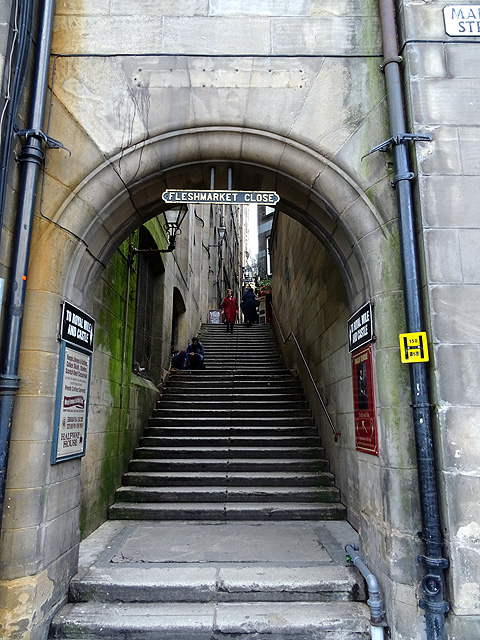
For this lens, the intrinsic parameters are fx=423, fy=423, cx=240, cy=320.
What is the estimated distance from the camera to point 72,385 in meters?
3.75

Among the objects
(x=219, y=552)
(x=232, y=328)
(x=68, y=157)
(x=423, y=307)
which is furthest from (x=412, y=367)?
(x=232, y=328)

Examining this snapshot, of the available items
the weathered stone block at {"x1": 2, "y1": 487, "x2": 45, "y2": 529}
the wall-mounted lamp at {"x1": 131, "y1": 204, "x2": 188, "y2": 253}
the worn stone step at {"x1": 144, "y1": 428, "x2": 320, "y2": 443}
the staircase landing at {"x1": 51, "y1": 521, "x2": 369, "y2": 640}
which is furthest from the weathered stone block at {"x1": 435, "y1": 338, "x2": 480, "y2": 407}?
the wall-mounted lamp at {"x1": 131, "y1": 204, "x2": 188, "y2": 253}

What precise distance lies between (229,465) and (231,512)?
3.24ft

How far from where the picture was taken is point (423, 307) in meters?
3.45

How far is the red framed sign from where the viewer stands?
12.0 ft

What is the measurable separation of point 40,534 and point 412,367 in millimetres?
3168

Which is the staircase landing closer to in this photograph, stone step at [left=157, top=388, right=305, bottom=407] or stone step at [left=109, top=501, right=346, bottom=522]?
stone step at [left=109, top=501, right=346, bottom=522]

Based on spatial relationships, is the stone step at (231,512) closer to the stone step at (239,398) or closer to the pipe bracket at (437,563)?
the pipe bracket at (437,563)

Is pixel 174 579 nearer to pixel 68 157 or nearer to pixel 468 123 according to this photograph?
pixel 68 157

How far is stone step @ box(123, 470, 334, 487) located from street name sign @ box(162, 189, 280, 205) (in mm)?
3780

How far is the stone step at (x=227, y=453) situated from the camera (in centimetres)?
641

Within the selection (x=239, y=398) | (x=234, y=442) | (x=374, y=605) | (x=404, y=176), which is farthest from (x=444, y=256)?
(x=239, y=398)

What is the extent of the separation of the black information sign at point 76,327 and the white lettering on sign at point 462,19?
4.19 metres

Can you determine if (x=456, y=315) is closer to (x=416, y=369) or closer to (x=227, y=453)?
(x=416, y=369)
